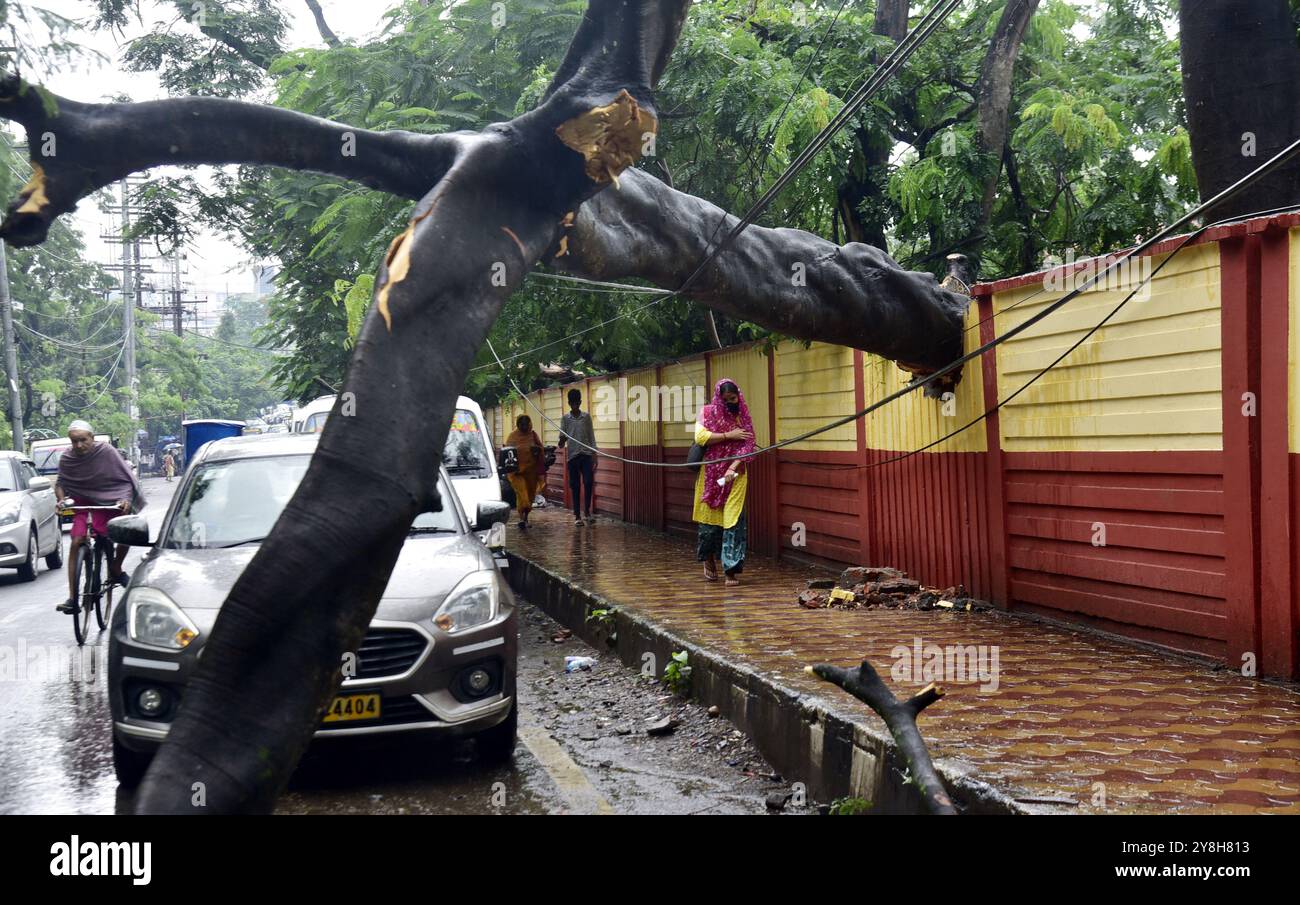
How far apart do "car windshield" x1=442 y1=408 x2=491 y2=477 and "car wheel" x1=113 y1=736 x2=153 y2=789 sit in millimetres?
7697

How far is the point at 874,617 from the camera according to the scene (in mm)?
8188

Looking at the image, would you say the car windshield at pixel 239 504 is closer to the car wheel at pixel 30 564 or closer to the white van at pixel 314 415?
the car wheel at pixel 30 564

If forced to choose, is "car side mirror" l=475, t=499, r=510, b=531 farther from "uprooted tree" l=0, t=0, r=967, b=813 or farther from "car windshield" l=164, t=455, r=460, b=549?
"uprooted tree" l=0, t=0, r=967, b=813

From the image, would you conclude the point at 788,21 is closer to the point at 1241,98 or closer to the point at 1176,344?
the point at 1241,98

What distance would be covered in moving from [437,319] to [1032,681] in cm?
382

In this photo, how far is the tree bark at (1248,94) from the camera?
701 cm

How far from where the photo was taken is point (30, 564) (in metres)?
14.5

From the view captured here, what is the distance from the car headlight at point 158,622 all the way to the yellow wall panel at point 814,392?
646 cm

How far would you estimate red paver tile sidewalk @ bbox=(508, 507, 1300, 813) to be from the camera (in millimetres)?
4078

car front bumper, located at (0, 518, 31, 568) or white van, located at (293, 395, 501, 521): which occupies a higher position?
white van, located at (293, 395, 501, 521)

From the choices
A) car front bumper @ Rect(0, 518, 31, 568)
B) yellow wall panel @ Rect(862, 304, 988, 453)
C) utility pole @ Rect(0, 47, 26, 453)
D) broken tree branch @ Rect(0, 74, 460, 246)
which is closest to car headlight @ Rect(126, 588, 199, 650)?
broken tree branch @ Rect(0, 74, 460, 246)

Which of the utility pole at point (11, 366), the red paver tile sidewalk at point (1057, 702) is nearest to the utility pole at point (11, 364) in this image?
the utility pole at point (11, 366)

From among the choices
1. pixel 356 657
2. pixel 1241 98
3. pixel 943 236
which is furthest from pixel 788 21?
pixel 356 657

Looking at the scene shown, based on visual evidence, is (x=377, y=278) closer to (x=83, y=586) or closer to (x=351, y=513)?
(x=351, y=513)
